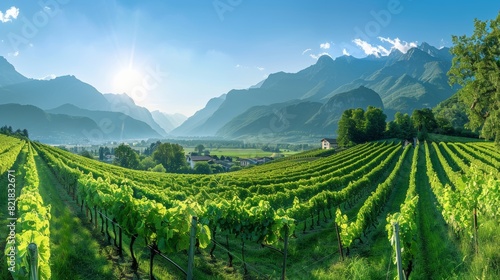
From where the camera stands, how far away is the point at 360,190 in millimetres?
28234

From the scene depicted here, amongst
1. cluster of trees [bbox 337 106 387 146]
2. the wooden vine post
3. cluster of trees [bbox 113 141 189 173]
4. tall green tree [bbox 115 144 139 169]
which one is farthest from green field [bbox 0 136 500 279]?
cluster of trees [bbox 113 141 189 173]

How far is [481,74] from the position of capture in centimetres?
3153

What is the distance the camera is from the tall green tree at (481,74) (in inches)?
1204

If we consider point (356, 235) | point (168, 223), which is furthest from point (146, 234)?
point (356, 235)

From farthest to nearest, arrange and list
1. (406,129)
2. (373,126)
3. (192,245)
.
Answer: (373,126) < (406,129) < (192,245)

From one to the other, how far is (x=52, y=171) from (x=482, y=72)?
46.6 metres

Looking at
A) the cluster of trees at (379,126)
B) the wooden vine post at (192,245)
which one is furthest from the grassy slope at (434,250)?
the cluster of trees at (379,126)

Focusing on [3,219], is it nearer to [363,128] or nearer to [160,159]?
[363,128]

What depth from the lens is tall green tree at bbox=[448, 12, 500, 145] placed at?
30.6 m

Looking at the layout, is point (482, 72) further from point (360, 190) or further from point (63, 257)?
point (63, 257)

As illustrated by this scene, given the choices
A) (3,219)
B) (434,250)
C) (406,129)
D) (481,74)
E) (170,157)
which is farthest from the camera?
(170,157)

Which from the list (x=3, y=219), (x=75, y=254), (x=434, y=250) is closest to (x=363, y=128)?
(x=434, y=250)

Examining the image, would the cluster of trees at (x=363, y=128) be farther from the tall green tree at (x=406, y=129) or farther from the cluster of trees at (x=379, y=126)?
the tall green tree at (x=406, y=129)

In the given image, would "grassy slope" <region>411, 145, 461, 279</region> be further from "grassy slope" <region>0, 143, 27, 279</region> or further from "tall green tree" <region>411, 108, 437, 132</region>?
"tall green tree" <region>411, 108, 437, 132</region>
